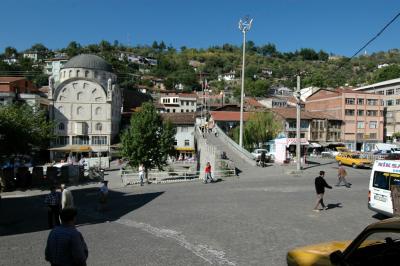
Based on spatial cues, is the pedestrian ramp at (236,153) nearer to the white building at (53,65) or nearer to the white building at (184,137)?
the white building at (184,137)

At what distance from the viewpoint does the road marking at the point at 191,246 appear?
9.46 metres

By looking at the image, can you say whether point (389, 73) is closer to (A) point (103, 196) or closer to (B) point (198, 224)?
(A) point (103, 196)

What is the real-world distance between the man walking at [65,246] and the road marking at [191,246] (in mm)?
4353

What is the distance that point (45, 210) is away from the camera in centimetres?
1923

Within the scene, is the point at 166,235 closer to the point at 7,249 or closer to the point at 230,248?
the point at 230,248

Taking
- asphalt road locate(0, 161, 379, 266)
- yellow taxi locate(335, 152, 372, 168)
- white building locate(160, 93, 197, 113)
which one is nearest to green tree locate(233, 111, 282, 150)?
yellow taxi locate(335, 152, 372, 168)

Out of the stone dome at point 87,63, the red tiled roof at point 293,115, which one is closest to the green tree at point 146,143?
the red tiled roof at point 293,115

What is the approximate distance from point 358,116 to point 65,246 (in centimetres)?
8319

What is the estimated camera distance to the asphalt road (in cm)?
998

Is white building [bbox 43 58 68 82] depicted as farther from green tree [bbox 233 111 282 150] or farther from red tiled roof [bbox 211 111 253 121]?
green tree [bbox 233 111 282 150]

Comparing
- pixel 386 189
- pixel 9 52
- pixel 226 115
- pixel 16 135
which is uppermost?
pixel 9 52

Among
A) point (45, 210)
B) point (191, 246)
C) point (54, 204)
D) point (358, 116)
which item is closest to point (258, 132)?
point (358, 116)

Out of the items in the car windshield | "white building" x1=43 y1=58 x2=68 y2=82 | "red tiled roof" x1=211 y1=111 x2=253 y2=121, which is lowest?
the car windshield

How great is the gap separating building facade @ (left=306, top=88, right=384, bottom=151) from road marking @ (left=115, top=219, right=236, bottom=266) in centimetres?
7329
